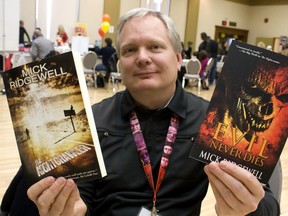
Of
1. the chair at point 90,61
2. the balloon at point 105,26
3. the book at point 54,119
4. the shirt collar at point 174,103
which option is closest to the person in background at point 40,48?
the chair at point 90,61

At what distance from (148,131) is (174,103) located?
0.15 metres

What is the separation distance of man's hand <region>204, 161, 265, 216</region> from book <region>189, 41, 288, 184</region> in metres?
0.04

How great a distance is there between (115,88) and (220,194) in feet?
28.7

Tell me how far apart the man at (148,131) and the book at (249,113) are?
32cm

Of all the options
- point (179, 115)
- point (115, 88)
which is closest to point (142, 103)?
point (179, 115)

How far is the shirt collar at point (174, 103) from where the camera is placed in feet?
4.60

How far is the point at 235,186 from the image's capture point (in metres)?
0.98

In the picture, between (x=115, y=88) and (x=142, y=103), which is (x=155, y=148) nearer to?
(x=142, y=103)

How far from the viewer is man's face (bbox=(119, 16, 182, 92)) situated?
1.33m

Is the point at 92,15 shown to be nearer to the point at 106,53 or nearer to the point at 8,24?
the point at 106,53

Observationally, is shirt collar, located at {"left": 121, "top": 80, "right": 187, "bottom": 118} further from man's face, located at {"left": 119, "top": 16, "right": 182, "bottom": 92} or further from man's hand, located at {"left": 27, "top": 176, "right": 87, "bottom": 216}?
man's hand, located at {"left": 27, "top": 176, "right": 87, "bottom": 216}

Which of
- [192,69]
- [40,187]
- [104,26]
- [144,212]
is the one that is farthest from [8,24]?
[40,187]

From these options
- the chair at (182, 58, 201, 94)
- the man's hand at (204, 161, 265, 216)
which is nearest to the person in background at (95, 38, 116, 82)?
the chair at (182, 58, 201, 94)

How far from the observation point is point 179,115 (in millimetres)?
1396
